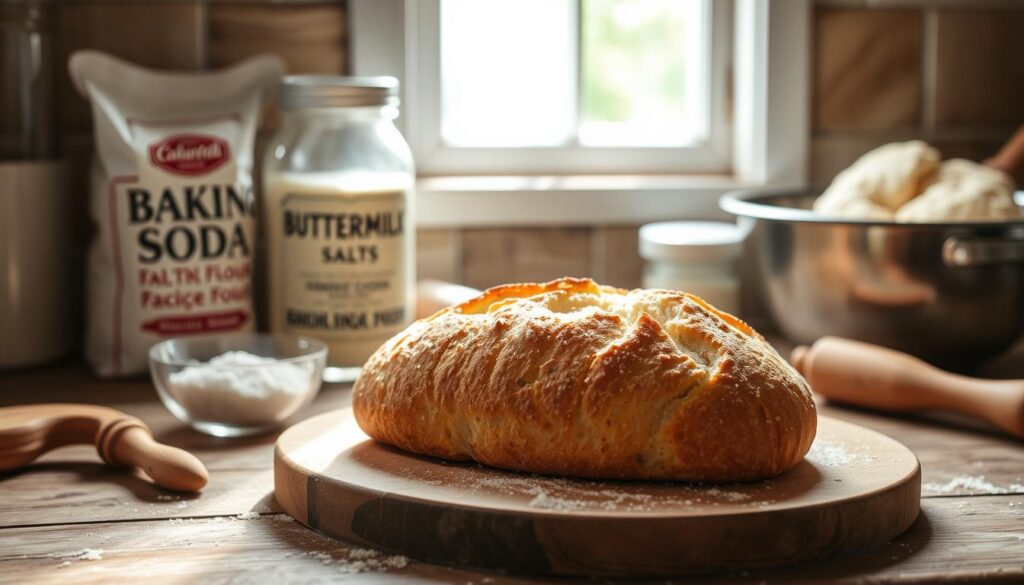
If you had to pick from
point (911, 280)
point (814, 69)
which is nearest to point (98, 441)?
point (911, 280)

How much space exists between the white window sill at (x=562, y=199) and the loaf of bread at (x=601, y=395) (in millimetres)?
627

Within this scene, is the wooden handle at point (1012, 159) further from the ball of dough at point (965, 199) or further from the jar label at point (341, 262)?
the jar label at point (341, 262)

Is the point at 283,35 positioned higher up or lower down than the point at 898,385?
higher up

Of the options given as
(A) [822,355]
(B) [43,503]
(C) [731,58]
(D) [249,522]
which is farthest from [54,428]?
(C) [731,58]

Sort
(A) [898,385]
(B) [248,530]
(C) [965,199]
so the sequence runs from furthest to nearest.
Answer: (C) [965,199], (A) [898,385], (B) [248,530]

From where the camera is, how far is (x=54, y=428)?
102cm

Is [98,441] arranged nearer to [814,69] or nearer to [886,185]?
[886,185]

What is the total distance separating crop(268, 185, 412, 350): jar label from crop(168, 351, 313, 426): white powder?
203mm

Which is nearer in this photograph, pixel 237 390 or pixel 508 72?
pixel 237 390

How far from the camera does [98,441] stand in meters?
1.00

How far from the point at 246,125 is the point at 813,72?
0.81 meters

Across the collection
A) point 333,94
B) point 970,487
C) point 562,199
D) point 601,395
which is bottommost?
point 970,487

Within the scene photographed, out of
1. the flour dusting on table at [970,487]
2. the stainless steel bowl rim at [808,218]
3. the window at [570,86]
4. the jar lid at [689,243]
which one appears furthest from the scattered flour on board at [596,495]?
the window at [570,86]

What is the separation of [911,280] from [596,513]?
64 cm
